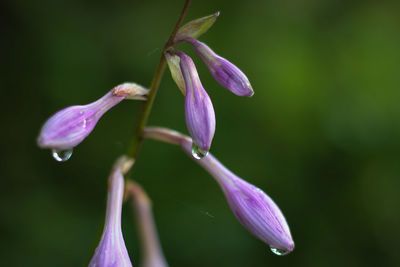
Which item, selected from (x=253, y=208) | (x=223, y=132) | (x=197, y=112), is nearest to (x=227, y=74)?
(x=197, y=112)

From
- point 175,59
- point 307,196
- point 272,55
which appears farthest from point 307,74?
point 175,59

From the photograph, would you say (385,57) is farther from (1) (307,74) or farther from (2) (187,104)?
(2) (187,104)

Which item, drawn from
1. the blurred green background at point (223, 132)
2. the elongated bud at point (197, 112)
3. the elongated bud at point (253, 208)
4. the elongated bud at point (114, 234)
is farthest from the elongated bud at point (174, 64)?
the blurred green background at point (223, 132)

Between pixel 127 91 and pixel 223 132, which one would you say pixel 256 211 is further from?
pixel 223 132

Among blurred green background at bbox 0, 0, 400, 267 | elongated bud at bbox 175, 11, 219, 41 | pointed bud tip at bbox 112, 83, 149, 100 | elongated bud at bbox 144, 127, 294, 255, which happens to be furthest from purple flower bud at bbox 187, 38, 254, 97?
blurred green background at bbox 0, 0, 400, 267

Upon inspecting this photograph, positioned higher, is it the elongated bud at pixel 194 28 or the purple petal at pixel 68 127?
the elongated bud at pixel 194 28

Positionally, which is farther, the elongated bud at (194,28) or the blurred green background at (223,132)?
the blurred green background at (223,132)

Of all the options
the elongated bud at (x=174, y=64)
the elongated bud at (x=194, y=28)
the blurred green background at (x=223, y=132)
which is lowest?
the blurred green background at (x=223, y=132)

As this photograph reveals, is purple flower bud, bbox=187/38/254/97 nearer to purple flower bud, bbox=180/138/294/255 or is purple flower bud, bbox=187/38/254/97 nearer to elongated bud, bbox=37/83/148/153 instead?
elongated bud, bbox=37/83/148/153

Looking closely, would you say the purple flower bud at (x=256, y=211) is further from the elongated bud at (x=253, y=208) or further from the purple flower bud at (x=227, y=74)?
the purple flower bud at (x=227, y=74)
